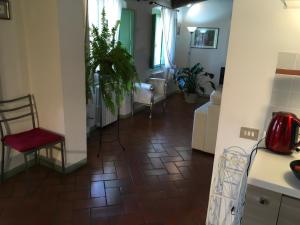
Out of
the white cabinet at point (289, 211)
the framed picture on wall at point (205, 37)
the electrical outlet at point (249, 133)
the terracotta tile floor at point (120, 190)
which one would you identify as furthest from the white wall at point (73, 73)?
the framed picture on wall at point (205, 37)

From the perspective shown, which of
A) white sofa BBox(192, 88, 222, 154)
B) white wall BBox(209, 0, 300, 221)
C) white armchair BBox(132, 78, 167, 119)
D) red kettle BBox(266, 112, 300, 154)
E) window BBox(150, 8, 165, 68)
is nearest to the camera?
red kettle BBox(266, 112, 300, 154)

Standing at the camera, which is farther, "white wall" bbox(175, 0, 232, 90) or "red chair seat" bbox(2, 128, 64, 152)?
"white wall" bbox(175, 0, 232, 90)

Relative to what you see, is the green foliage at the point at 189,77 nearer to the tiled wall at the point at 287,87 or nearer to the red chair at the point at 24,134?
the red chair at the point at 24,134

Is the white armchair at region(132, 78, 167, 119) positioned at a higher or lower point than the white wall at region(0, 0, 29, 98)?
lower

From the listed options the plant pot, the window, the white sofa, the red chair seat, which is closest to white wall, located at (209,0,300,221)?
the white sofa

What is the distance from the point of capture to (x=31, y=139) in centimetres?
255

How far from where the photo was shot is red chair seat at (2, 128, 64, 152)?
7.88ft

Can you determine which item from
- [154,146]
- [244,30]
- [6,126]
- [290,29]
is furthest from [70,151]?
[290,29]

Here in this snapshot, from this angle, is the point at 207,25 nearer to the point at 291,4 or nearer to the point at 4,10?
the point at 4,10

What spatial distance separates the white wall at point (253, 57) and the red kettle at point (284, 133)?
0.24m

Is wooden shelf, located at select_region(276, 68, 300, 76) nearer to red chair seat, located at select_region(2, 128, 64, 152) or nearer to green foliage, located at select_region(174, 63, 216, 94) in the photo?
red chair seat, located at select_region(2, 128, 64, 152)

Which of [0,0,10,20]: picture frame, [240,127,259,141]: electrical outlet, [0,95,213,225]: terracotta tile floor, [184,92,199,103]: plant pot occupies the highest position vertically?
[0,0,10,20]: picture frame

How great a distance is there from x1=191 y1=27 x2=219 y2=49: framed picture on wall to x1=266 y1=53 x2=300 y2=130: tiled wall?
535 cm

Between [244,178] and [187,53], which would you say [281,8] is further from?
[187,53]
